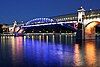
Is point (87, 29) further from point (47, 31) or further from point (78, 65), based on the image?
point (47, 31)

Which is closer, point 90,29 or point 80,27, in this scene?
point 80,27

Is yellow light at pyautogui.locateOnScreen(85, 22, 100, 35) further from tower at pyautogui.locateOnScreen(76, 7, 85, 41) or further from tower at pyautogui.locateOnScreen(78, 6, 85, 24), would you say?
tower at pyautogui.locateOnScreen(78, 6, 85, 24)

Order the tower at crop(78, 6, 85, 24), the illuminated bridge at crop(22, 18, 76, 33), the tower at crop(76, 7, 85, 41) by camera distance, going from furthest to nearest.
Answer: the illuminated bridge at crop(22, 18, 76, 33) < the tower at crop(78, 6, 85, 24) < the tower at crop(76, 7, 85, 41)

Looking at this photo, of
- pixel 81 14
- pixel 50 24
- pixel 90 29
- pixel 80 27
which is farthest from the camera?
pixel 50 24

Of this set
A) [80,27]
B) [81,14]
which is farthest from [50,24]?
[80,27]

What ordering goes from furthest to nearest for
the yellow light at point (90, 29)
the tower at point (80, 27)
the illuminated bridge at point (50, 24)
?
1. the illuminated bridge at point (50, 24)
2. the yellow light at point (90, 29)
3. the tower at point (80, 27)

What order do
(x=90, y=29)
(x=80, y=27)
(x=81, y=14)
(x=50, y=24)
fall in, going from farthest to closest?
(x=50, y=24)
(x=81, y=14)
(x=90, y=29)
(x=80, y=27)

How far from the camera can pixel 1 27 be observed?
142875 mm

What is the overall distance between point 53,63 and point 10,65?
3.54 meters

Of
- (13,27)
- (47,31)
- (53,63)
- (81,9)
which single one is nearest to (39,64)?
(53,63)

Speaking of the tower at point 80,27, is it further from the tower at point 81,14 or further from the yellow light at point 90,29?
the yellow light at point 90,29

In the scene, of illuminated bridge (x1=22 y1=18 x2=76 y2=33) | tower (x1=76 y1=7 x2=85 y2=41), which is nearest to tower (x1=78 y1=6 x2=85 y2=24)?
tower (x1=76 y1=7 x2=85 y2=41)

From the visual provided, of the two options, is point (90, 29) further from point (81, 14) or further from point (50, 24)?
point (50, 24)

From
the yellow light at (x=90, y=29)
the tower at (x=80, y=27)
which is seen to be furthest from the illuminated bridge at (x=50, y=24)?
the yellow light at (x=90, y=29)
